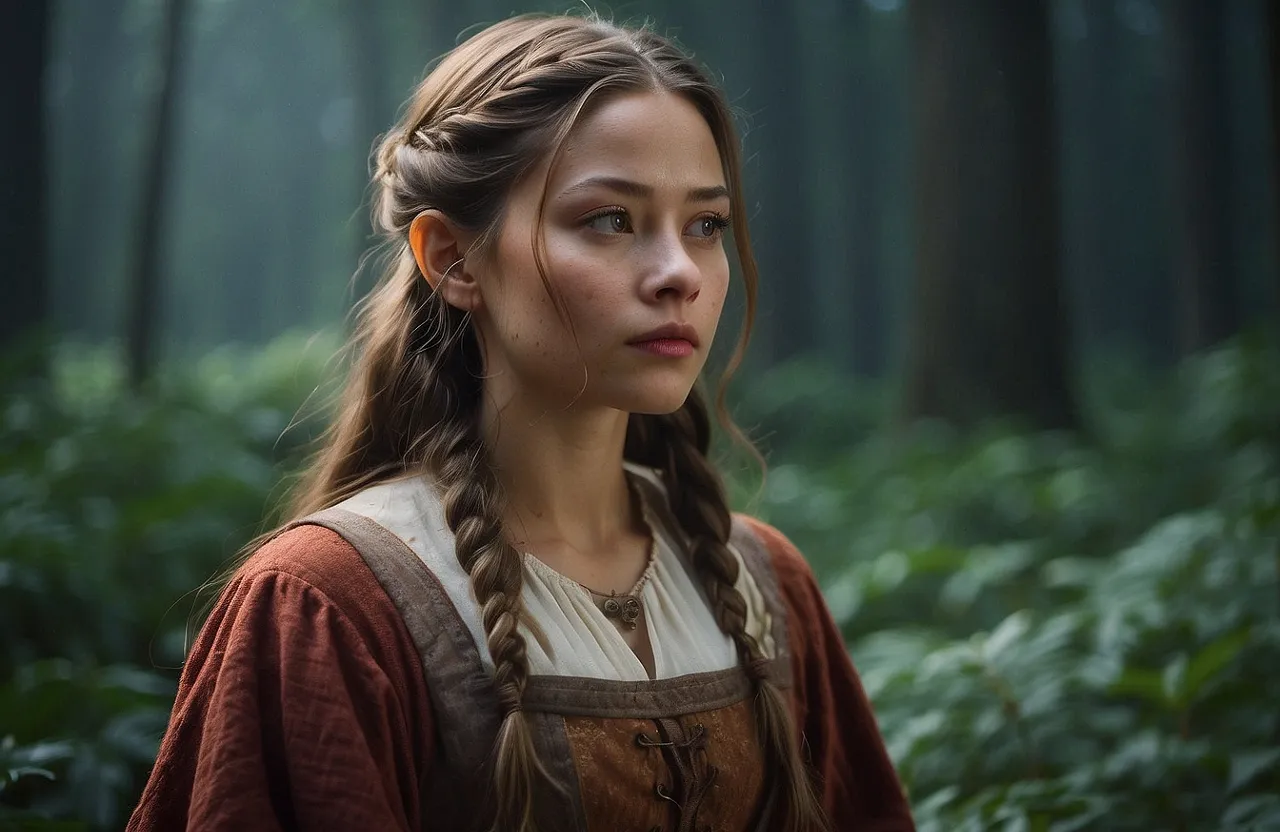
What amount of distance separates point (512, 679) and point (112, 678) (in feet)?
4.19

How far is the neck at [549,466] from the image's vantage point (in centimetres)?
163

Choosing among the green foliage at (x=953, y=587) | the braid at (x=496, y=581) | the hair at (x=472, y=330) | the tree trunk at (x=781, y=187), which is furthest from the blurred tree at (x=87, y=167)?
the tree trunk at (x=781, y=187)

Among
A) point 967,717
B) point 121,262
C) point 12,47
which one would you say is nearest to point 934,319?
point 967,717

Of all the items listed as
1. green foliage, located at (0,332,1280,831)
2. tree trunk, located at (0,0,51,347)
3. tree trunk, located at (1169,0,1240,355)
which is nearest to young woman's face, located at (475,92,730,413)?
green foliage, located at (0,332,1280,831)

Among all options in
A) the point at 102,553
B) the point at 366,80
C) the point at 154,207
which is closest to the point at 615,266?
the point at 102,553

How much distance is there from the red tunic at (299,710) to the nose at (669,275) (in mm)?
511

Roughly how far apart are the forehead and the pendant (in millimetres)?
569

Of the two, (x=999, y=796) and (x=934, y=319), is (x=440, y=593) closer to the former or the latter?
(x=999, y=796)

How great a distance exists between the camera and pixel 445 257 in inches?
63.6

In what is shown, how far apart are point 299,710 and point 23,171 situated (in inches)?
158

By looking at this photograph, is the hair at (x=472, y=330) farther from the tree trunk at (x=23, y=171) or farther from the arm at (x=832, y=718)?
the tree trunk at (x=23, y=171)

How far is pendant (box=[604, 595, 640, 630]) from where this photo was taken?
62.6 inches

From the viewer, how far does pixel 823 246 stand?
15977 mm

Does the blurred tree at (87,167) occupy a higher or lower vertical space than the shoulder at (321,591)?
higher
